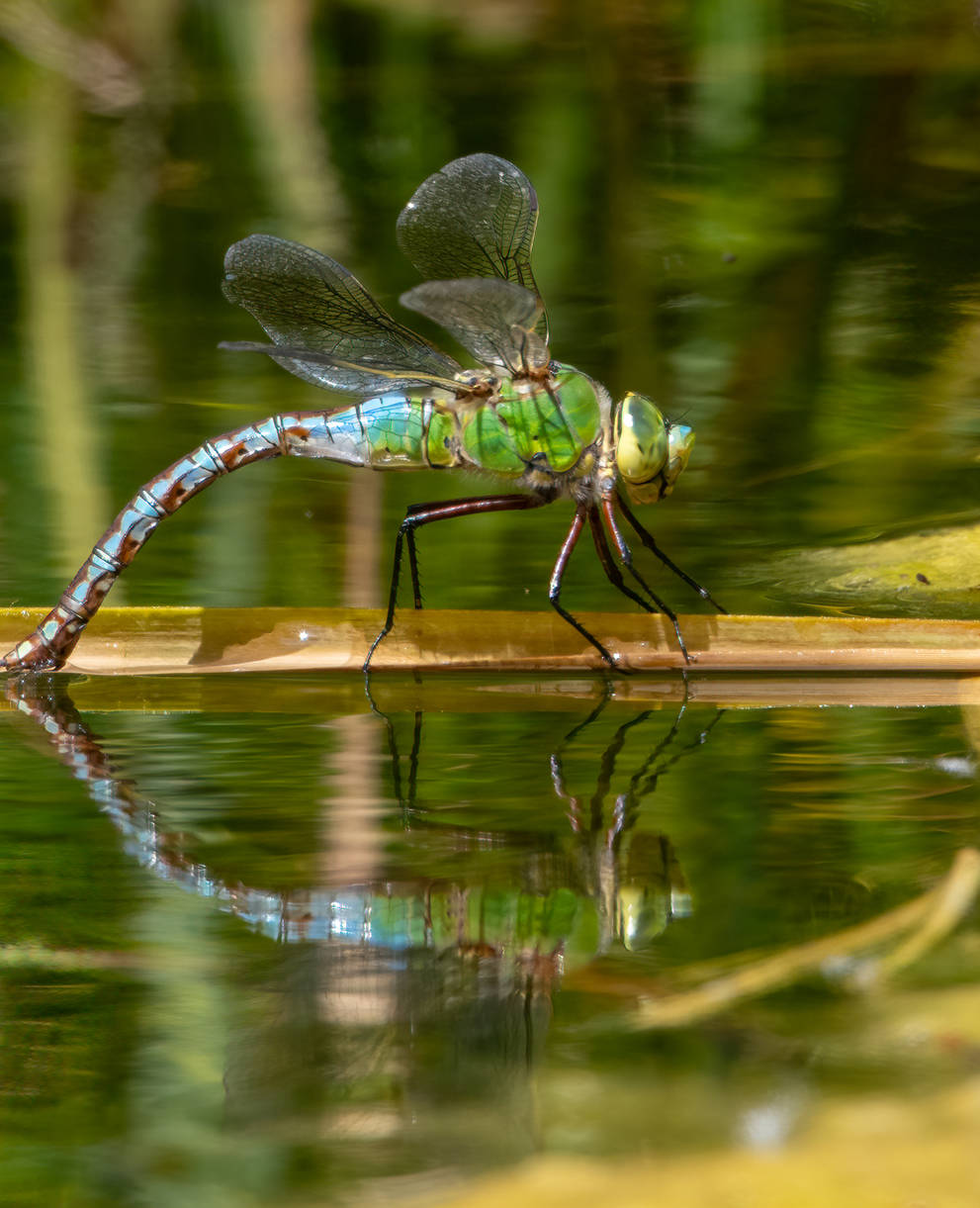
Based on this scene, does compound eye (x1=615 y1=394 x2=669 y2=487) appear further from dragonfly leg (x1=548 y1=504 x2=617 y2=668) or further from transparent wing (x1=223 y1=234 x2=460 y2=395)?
transparent wing (x1=223 y1=234 x2=460 y2=395)

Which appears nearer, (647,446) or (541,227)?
(647,446)

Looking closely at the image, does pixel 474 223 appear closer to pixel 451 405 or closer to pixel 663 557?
pixel 451 405

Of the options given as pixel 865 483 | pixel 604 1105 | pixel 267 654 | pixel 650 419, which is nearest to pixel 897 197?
pixel 865 483

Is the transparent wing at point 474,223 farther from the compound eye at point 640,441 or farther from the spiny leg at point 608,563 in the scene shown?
the spiny leg at point 608,563

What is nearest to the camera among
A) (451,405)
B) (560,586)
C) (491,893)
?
(491,893)

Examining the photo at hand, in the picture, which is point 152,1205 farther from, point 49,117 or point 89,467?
point 49,117

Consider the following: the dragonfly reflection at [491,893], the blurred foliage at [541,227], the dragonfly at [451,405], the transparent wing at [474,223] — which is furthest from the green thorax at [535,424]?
the dragonfly reflection at [491,893]

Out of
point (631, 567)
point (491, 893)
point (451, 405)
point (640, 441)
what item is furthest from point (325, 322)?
point (491, 893)
